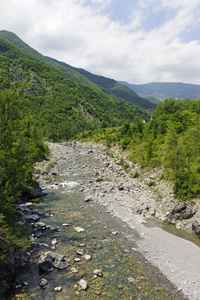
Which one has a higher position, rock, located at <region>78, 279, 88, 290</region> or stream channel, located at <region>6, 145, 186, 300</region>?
rock, located at <region>78, 279, 88, 290</region>

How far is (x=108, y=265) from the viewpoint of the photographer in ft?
37.2

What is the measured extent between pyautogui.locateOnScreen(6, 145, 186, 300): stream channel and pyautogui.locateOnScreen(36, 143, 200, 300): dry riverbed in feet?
2.52

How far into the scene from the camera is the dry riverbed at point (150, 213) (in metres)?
11.1

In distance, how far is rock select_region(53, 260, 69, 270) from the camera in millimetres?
10689

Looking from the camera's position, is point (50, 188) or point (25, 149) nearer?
point (25, 149)

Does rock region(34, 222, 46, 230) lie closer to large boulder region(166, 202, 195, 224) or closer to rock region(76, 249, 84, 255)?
rock region(76, 249, 84, 255)

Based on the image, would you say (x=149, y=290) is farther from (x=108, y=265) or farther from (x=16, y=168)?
(x=16, y=168)

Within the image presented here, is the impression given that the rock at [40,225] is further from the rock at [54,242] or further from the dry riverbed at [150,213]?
the dry riverbed at [150,213]

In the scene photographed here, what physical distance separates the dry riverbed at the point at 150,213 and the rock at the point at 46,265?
21.4ft

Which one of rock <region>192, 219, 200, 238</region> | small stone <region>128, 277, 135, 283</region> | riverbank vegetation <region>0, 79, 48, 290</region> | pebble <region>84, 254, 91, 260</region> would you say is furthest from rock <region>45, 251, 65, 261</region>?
A: rock <region>192, 219, 200, 238</region>

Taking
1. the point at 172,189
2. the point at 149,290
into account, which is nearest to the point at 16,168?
the point at 149,290

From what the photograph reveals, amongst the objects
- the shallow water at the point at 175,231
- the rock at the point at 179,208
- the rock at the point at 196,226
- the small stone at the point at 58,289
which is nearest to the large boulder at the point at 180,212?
the rock at the point at 179,208

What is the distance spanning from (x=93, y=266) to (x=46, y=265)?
2.98 metres

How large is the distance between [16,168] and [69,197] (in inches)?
486
